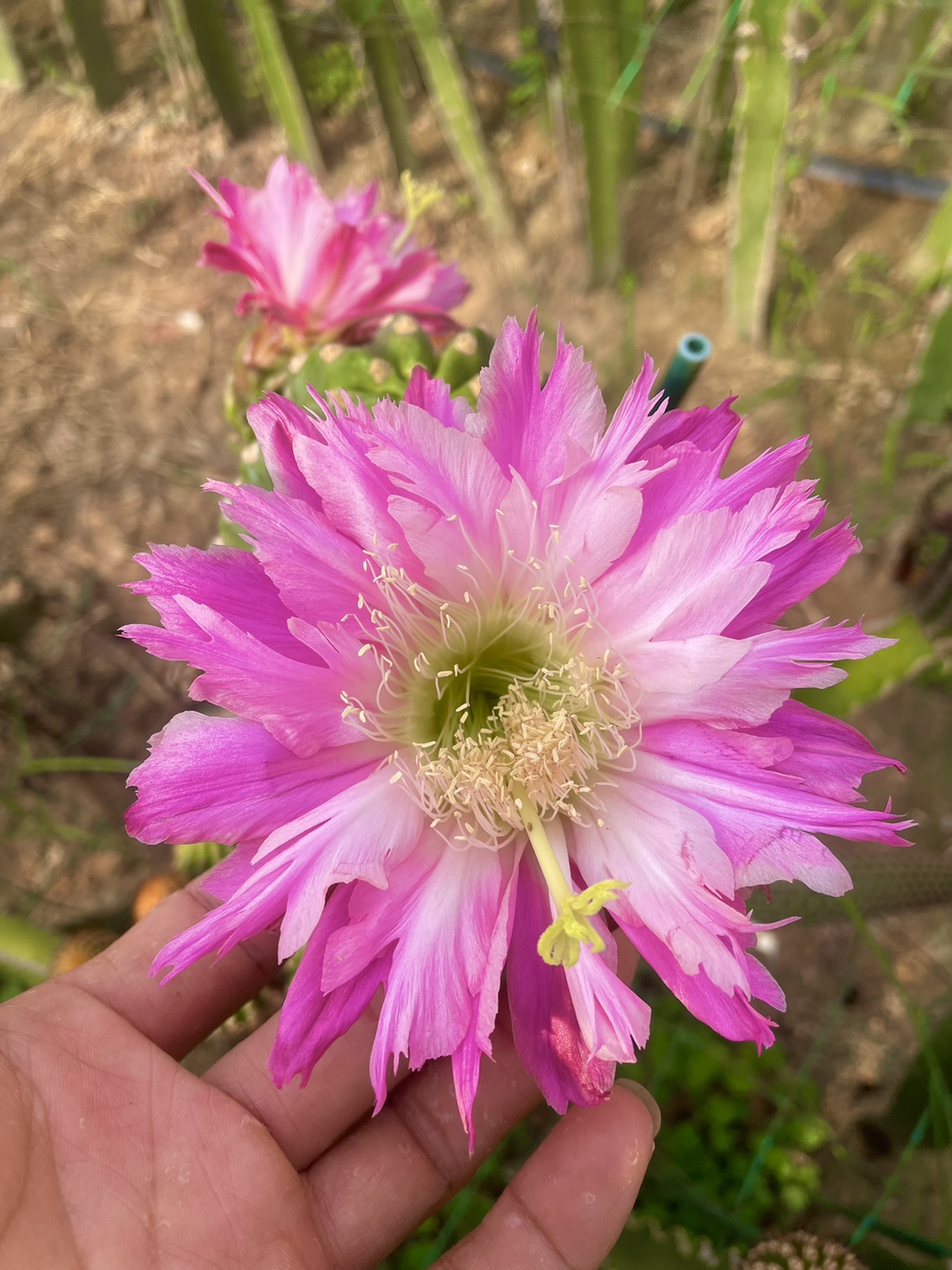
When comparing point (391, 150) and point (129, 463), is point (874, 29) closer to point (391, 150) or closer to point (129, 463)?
point (391, 150)

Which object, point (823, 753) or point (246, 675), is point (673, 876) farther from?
point (246, 675)

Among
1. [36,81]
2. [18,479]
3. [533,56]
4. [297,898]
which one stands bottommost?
[18,479]

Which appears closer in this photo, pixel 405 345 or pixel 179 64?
pixel 405 345

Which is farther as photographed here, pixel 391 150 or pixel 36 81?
pixel 36 81

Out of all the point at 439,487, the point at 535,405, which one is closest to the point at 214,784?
the point at 439,487

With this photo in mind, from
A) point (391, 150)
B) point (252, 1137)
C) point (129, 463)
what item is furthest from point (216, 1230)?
point (391, 150)

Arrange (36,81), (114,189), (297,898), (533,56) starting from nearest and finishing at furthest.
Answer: (297,898)
(533,56)
(114,189)
(36,81)

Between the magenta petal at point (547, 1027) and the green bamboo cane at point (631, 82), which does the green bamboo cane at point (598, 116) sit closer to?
the green bamboo cane at point (631, 82)

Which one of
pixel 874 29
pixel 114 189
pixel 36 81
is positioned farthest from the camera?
pixel 36 81
